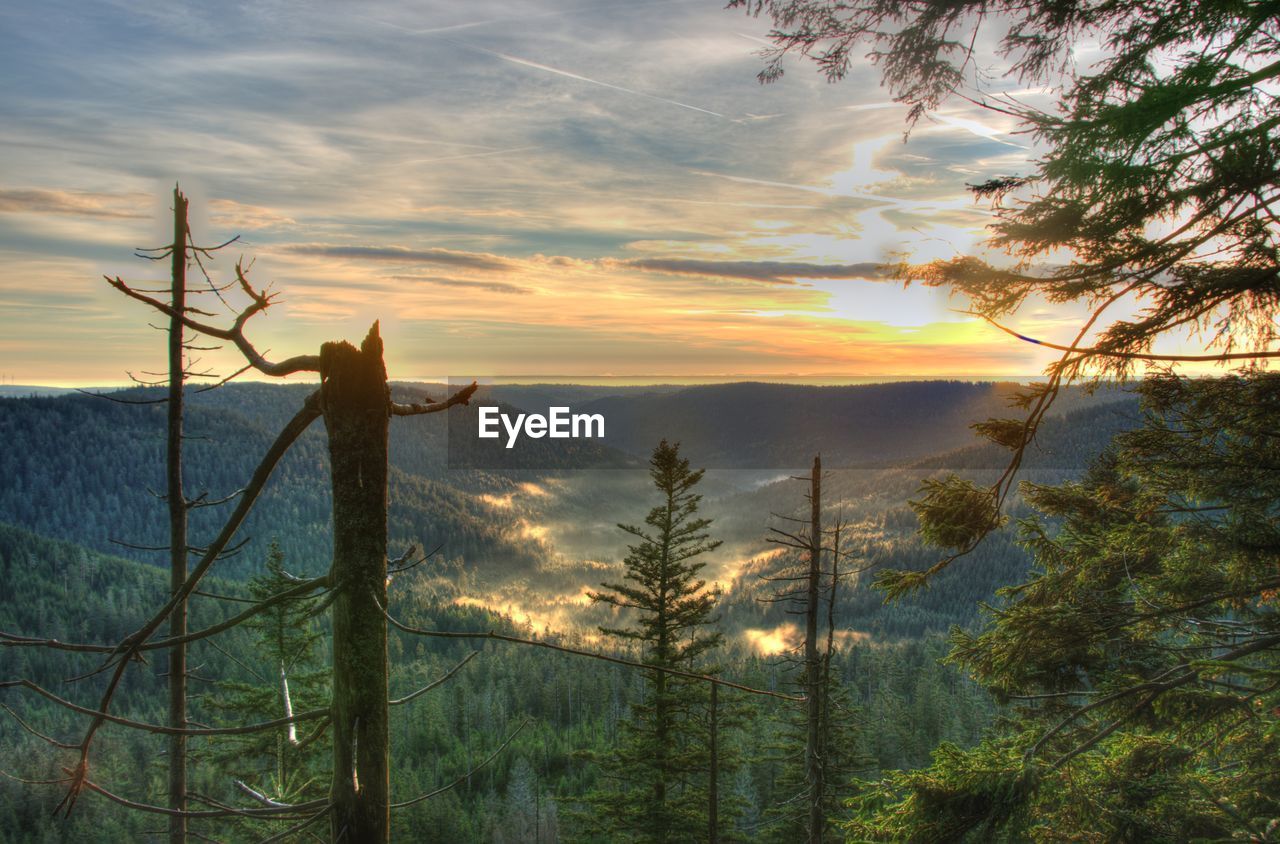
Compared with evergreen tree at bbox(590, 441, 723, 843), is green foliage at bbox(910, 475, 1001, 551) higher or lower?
higher

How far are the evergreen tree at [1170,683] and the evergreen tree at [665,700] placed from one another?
8.36 m

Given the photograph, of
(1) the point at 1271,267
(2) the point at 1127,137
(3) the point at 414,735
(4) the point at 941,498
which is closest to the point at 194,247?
(4) the point at 941,498

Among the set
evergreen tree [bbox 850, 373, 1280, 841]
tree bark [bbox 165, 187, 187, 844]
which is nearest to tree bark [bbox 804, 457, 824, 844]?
evergreen tree [bbox 850, 373, 1280, 841]

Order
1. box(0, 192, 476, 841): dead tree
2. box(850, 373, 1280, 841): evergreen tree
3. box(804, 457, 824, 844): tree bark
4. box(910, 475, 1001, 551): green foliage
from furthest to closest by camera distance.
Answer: box(804, 457, 824, 844): tree bark, box(910, 475, 1001, 551): green foliage, box(850, 373, 1280, 841): evergreen tree, box(0, 192, 476, 841): dead tree

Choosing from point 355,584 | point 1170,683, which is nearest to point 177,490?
point 355,584

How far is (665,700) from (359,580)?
14.0 m

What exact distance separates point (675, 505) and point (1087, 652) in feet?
28.1

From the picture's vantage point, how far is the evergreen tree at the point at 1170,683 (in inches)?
272

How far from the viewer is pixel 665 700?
16391 millimetres

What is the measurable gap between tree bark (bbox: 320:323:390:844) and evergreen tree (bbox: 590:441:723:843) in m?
12.6

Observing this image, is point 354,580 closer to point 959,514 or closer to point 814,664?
point 959,514

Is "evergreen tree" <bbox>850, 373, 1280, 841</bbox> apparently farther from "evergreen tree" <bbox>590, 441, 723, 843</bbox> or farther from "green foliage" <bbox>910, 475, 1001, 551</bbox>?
"evergreen tree" <bbox>590, 441, 723, 843</bbox>

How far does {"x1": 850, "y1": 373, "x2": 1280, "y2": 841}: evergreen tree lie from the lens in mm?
6918

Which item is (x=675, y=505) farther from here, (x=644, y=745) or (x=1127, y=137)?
(x=1127, y=137)
